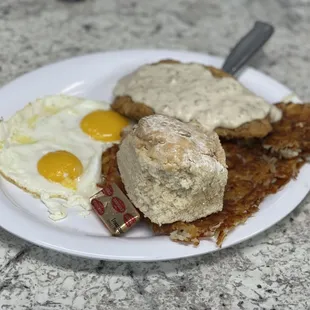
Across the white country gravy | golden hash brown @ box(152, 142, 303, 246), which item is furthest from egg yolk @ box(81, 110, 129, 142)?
golden hash brown @ box(152, 142, 303, 246)

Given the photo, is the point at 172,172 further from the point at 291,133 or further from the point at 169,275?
the point at 291,133

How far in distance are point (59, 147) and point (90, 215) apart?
41 cm

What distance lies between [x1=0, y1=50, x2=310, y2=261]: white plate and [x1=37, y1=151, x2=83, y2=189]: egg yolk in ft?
0.45

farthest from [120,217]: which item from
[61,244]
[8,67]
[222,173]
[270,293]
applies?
[8,67]

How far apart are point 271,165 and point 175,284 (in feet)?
2.49

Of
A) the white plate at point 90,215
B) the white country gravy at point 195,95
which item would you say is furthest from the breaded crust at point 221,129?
the white plate at point 90,215

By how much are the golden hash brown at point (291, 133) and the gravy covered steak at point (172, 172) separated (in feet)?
1.48

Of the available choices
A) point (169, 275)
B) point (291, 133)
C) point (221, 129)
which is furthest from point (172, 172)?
point (291, 133)

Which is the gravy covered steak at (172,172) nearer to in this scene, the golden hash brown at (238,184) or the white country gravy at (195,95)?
the golden hash brown at (238,184)

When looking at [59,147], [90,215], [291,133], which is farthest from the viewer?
[291,133]

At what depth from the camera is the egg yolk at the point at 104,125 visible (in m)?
2.96

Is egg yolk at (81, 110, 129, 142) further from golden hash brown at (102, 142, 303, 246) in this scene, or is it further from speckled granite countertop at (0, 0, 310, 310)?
speckled granite countertop at (0, 0, 310, 310)

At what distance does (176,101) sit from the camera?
2.93 metres

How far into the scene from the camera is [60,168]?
2.70 meters
